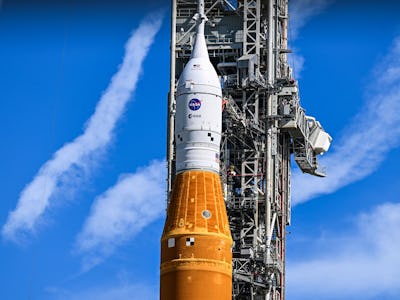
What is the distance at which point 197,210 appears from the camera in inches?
3789

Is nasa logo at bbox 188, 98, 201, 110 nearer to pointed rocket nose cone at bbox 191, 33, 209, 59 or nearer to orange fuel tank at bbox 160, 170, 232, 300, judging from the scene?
orange fuel tank at bbox 160, 170, 232, 300

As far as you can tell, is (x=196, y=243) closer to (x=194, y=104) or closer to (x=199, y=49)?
(x=194, y=104)

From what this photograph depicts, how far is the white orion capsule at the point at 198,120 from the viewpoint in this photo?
97125 mm

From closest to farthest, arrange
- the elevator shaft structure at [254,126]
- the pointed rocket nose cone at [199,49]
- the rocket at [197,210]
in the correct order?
the rocket at [197,210] < the pointed rocket nose cone at [199,49] < the elevator shaft structure at [254,126]

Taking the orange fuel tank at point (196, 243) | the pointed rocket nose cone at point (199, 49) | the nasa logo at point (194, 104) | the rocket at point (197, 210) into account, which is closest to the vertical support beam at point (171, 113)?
the pointed rocket nose cone at point (199, 49)

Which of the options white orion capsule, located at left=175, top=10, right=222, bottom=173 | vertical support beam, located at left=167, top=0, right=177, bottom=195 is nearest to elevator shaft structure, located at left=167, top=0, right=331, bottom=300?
vertical support beam, located at left=167, top=0, right=177, bottom=195

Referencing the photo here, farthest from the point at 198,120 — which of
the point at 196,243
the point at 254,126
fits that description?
the point at 254,126

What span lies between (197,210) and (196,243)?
2.31 meters

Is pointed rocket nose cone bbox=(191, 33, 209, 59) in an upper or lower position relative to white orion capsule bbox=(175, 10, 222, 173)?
upper

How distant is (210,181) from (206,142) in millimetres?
2499

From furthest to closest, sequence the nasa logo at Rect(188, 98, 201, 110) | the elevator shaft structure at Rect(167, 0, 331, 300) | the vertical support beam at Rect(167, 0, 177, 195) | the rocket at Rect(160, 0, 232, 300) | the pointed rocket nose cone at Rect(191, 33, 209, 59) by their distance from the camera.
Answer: the vertical support beam at Rect(167, 0, 177, 195) < the elevator shaft structure at Rect(167, 0, 331, 300) < the pointed rocket nose cone at Rect(191, 33, 209, 59) < the nasa logo at Rect(188, 98, 201, 110) < the rocket at Rect(160, 0, 232, 300)

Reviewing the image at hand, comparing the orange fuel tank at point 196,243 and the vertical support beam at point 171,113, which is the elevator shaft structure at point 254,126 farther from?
the orange fuel tank at point 196,243

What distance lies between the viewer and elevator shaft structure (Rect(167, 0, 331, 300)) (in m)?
112

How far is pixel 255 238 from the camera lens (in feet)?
366
